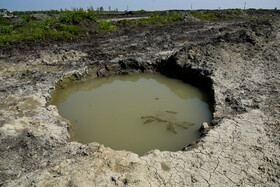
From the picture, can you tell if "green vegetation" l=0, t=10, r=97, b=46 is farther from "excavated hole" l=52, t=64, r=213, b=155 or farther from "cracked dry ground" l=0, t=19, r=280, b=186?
"excavated hole" l=52, t=64, r=213, b=155

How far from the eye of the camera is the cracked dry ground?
320cm

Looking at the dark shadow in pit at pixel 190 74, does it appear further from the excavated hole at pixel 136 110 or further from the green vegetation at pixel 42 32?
the green vegetation at pixel 42 32

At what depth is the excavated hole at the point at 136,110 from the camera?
15.6 ft

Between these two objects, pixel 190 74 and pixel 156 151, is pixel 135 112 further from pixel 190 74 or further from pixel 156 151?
pixel 190 74

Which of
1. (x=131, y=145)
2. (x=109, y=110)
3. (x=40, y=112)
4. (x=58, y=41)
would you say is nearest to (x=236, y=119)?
(x=131, y=145)

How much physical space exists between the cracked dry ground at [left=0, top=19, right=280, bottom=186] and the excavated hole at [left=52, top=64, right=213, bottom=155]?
0.49m

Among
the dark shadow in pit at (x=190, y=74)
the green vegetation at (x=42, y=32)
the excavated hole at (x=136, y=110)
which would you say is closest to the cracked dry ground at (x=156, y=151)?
the dark shadow in pit at (x=190, y=74)

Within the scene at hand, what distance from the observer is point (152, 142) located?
4621mm

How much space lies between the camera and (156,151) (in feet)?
12.1

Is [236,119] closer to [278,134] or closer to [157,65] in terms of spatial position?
[278,134]

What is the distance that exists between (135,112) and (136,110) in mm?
119

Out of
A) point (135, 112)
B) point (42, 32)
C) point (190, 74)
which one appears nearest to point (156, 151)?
point (135, 112)

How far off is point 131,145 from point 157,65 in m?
5.03

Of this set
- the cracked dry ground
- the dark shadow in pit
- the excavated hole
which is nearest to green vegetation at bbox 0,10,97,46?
the cracked dry ground
